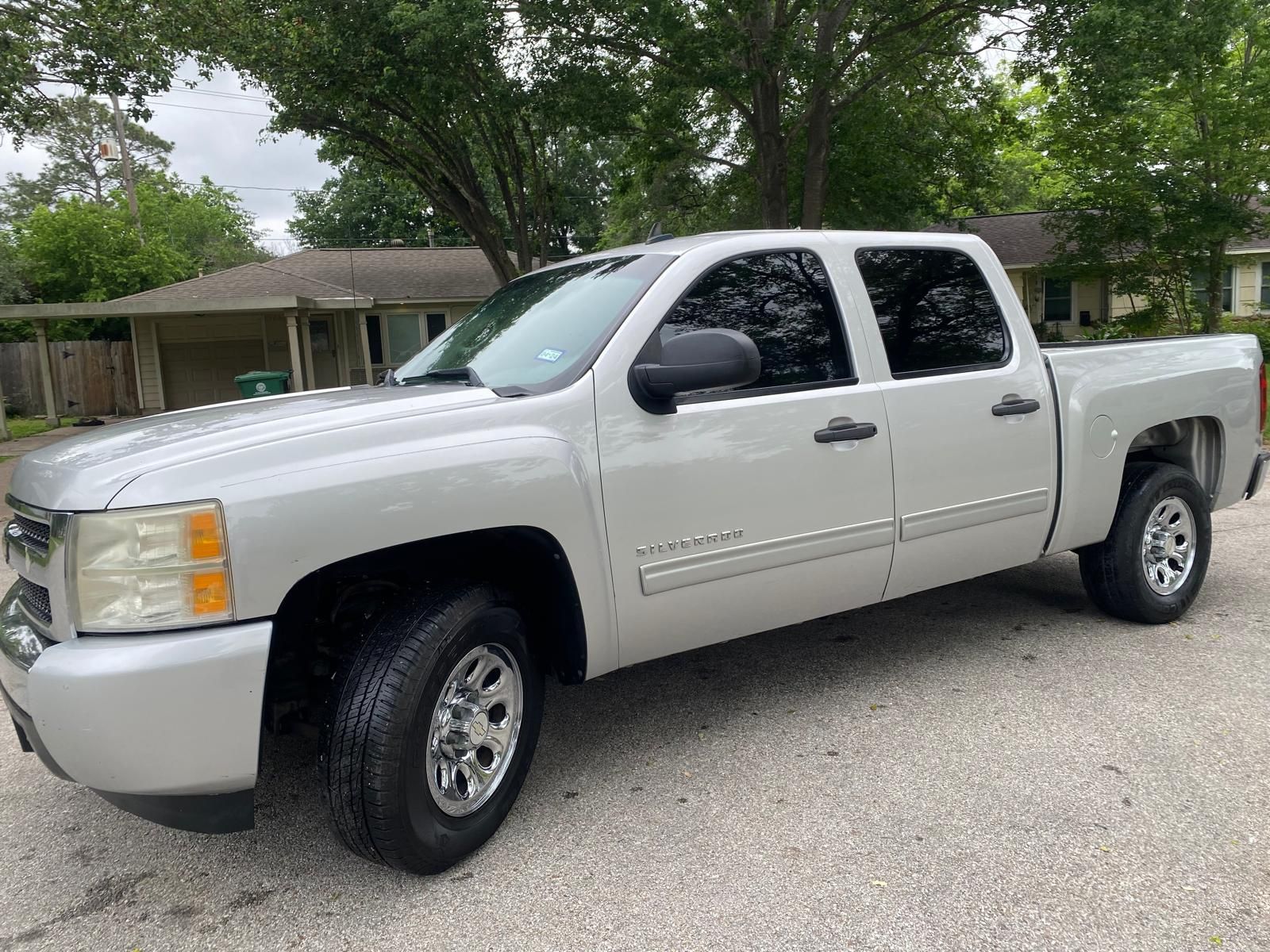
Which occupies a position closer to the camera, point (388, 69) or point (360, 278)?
point (388, 69)

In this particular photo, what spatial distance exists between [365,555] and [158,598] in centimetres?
56

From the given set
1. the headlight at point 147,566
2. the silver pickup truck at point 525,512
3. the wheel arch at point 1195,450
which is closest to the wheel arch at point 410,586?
the silver pickup truck at point 525,512

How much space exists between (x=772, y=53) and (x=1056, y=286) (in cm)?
1382

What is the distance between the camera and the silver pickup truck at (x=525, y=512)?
2492mm

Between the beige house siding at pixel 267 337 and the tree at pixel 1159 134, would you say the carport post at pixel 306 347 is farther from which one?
the tree at pixel 1159 134

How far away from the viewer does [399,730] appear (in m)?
2.73

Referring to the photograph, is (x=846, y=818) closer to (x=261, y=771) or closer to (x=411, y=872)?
(x=411, y=872)

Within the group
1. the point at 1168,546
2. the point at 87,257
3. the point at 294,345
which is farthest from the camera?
the point at 87,257

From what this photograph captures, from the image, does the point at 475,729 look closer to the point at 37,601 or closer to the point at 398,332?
the point at 37,601

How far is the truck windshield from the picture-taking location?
3.40 metres

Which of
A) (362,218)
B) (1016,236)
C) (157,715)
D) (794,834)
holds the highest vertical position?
(362,218)

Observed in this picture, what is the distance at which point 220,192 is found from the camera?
210 ft

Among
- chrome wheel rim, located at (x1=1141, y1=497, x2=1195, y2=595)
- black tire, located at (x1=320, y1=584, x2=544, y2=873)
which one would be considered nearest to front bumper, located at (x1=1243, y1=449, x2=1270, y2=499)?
chrome wheel rim, located at (x1=1141, y1=497, x2=1195, y2=595)

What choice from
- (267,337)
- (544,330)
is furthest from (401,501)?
(267,337)
